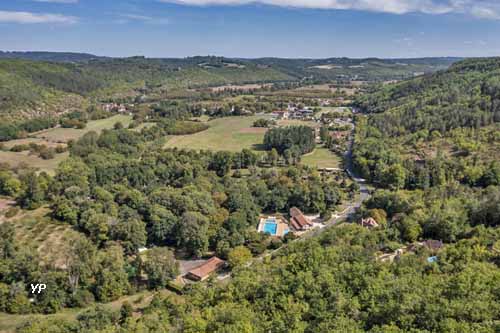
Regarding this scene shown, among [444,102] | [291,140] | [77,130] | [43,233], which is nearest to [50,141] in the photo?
[77,130]

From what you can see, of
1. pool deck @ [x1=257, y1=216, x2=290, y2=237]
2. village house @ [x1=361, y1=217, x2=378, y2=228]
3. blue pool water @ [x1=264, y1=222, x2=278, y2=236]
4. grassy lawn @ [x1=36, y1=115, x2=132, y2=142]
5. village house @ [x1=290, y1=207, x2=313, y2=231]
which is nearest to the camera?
village house @ [x1=361, y1=217, x2=378, y2=228]

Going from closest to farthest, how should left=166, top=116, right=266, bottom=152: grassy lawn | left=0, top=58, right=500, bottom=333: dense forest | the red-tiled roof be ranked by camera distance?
left=0, top=58, right=500, bottom=333: dense forest → the red-tiled roof → left=166, top=116, right=266, bottom=152: grassy lawn

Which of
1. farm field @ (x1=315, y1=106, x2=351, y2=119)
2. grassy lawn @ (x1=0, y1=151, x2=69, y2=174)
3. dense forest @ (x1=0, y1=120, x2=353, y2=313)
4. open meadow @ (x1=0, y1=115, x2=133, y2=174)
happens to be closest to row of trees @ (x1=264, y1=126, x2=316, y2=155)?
dense forest @ (x1=0, y1=120, x2=353, y2=313)

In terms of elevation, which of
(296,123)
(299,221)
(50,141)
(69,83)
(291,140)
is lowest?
(299,221)

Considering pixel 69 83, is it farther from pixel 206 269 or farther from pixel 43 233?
pixel 206 269

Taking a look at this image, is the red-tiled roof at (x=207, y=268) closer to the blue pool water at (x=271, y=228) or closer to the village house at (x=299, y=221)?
the blue pool water at (x=271, y=228)

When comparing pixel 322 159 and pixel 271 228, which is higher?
pixel 322 159

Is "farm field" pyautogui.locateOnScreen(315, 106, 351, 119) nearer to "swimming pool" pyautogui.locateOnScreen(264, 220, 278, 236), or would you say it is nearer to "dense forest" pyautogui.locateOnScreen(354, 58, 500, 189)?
"dense forest" pyautogui.locateOnScreen(354, 58, 500, 189)

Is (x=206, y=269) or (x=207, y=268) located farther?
(x=207, y=268)
